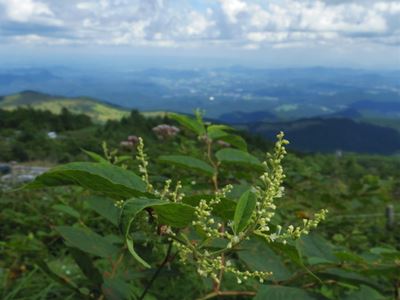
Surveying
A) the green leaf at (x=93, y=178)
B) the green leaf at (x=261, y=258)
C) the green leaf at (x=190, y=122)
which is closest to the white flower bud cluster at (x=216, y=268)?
the green leaf at (x=93, y=178)

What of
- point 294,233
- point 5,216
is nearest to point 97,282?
point 294,233

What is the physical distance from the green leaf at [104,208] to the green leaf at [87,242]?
9 cm

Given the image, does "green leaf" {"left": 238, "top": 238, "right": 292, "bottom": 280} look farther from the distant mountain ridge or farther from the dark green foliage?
the distant mountain ridge

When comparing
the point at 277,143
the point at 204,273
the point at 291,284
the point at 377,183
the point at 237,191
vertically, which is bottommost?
the point at 377,183

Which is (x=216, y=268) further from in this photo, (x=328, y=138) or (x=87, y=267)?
(x=328, y=138)

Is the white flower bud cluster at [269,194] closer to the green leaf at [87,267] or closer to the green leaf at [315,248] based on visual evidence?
the green leaf at [315,248]

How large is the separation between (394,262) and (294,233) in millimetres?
854

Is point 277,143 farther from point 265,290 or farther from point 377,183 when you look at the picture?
point 377,183

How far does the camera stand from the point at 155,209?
1000 millimetres

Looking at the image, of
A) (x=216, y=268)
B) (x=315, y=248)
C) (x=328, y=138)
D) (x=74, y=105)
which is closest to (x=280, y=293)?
(x=315, y=248)

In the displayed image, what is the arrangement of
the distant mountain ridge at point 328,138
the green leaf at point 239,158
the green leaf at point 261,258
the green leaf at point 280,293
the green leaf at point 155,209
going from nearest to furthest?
the green leaf at point 155,209
the green leaf at point 280,293
the green leaf at point 261,258
the green leaf at point 239,158
the distant mountain ridge at point 328,138

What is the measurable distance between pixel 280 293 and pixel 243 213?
1.92 feet

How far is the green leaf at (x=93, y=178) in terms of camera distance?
1.04 m

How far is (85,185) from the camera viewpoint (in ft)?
3.56
